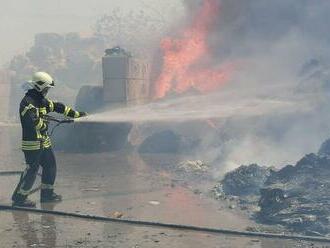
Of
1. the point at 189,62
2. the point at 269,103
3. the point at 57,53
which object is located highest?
the point at 57,53

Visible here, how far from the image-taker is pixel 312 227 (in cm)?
626

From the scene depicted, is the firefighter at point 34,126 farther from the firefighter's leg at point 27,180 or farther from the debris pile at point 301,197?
the debris pile at point 301,197

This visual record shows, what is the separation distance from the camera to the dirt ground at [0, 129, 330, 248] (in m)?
5.53

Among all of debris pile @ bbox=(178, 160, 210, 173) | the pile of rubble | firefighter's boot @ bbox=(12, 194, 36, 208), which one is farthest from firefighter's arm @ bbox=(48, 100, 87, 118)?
debris pile @ bbox=(178, 160, 210, 173)

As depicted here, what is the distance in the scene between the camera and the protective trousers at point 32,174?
7.25m

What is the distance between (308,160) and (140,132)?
33.0 ft

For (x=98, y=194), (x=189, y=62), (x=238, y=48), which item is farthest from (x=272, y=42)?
(x=98, y=194)

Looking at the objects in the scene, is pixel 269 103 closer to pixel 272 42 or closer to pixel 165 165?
pixel 165 165

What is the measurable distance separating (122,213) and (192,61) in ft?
46.8

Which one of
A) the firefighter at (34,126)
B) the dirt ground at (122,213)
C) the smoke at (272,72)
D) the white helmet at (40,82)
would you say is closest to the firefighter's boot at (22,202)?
the firefighter at (34,126)

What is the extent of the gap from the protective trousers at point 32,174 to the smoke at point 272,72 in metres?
5.14

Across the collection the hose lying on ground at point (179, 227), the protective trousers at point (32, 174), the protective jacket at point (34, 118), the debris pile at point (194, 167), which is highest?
the protective jacket at point (34, 118)

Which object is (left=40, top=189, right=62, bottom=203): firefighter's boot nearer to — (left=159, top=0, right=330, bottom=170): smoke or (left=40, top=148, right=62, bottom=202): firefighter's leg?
(left=40, top=148, right=62, bottom=202): firefighter's leg

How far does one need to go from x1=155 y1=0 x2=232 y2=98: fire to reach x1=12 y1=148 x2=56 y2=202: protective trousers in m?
12.2
